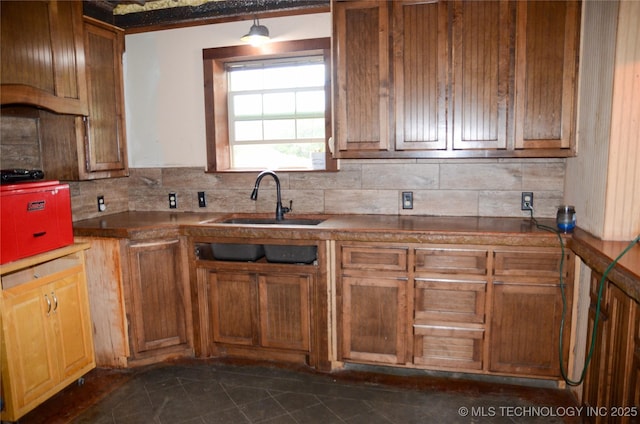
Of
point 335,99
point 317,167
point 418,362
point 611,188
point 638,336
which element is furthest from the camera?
point 317,167

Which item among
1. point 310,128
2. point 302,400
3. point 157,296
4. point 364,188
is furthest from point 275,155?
point 302,400

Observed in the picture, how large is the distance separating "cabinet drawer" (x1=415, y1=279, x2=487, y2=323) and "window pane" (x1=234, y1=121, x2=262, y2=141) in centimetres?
182

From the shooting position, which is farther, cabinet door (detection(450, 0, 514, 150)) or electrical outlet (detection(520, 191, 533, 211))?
electrical outlet (detection(520, 191, 533, 211))

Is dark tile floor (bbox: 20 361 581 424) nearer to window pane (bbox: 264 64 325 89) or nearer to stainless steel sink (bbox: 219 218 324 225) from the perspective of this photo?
stainless steel sink (bbox: 219 218 324 225)

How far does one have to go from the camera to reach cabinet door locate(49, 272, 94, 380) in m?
2.57

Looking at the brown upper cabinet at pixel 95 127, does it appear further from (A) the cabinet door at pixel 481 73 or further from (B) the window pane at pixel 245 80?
(A) the cabinet door at pixel 481 73

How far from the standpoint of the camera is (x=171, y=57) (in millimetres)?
3572

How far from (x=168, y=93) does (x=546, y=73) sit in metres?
2.79

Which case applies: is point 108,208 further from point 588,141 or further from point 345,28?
point 588,141

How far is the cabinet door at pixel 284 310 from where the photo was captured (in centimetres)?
283

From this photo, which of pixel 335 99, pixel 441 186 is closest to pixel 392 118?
pixel 335 99

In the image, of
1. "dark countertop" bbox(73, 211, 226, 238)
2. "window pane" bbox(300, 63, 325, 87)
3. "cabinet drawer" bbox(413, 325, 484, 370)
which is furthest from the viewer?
"window pane" bbox(300, 63, 325, 87)

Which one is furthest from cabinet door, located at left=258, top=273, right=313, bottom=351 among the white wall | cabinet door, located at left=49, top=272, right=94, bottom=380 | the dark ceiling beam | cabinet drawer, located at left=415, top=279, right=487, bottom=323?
the dark ceiling beam

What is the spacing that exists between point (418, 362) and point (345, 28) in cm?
219
